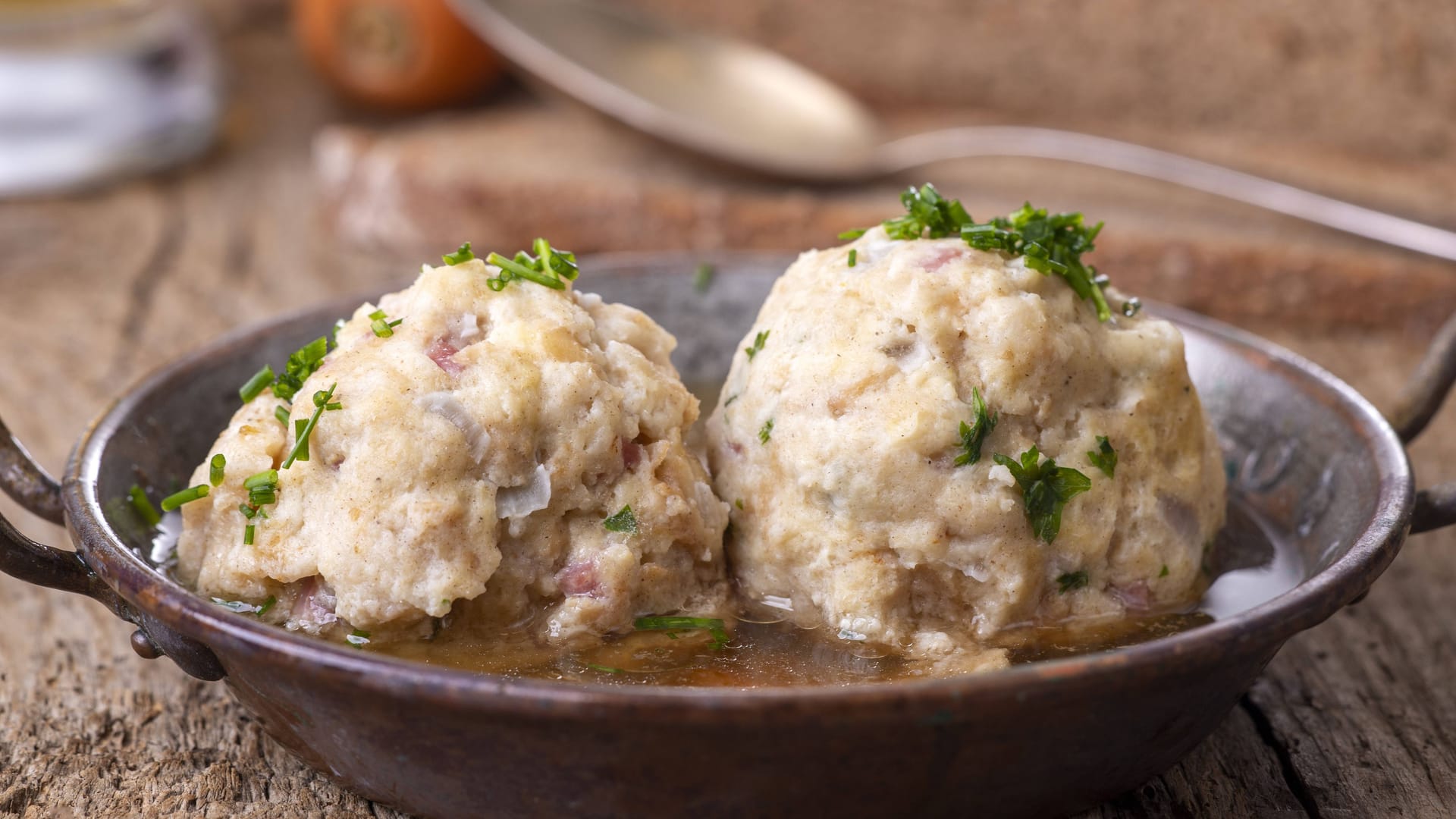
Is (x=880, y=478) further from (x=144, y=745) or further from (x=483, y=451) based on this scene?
(x=144, y=745)

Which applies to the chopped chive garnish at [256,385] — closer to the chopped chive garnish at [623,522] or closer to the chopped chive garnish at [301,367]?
the chopped chive garnish at [301,367]

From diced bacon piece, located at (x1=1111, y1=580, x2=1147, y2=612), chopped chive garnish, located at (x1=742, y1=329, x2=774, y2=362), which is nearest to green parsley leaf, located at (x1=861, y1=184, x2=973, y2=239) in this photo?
chopped chive garnish, located at (x1=742, y1=329, x2=774, y2=362)

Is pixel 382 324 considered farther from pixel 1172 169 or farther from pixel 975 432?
pixel 1172 169

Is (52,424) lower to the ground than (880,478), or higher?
lower

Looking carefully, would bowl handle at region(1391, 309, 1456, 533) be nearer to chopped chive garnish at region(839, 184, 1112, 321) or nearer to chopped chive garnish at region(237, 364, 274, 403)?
chopped chive garnish at region(839, 184, 1112, 321)

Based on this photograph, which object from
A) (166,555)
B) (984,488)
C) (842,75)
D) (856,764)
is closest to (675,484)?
(984,488)

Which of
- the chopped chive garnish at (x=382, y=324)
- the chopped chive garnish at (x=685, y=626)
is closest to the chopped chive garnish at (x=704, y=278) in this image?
the chopped chive garnish at (x=382, y=324)

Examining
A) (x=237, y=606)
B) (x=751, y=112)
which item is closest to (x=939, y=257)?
(x=237, y=606)
